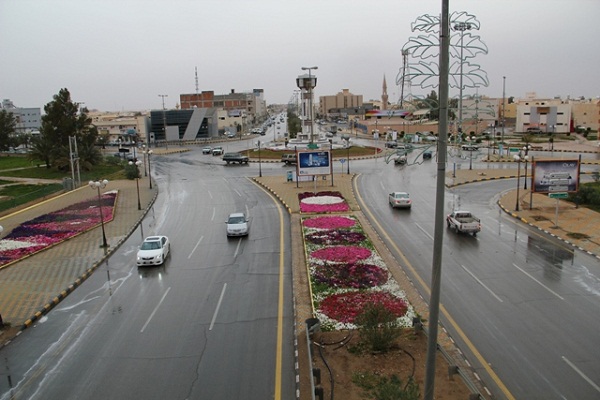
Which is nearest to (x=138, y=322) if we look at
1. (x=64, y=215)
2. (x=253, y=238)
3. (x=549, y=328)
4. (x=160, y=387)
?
(x=160, y=387)

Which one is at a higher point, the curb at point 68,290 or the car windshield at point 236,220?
the car windshield at point 236,220

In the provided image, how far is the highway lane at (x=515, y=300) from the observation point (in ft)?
41.3

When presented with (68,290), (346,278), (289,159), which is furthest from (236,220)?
(289,159)

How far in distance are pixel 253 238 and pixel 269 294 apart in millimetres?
8949

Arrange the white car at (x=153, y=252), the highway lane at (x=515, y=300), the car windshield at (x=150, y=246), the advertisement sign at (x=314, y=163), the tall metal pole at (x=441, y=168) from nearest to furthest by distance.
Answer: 1. the tall metal pole at (x=441, y=168)
2. the highway lane at (x=515, y=300)
3. the white car at (x=153, y=252)
4. the car windshield at (x=150, y=246)
5. the advertisement sign at (x=314, y=163)

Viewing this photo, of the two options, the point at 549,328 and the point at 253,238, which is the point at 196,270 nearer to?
the point at 253,238

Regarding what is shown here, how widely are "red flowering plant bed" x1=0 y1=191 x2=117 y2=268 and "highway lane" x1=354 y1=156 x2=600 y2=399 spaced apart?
1912cm

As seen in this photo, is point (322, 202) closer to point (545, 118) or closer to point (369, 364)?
point (369, 364)

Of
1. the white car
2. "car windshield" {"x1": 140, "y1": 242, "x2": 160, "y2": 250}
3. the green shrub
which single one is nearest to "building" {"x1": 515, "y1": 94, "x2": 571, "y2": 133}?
the white car

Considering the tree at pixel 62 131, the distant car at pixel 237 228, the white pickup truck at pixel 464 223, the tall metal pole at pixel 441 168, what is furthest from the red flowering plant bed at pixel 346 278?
the tree at pixel 62 131

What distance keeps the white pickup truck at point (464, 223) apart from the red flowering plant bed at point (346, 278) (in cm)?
535

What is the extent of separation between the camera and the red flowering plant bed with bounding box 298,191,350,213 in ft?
111

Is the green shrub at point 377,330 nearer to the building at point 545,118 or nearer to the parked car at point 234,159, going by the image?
the parked car at point 234,159

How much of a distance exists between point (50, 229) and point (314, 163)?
2145 centimetres
